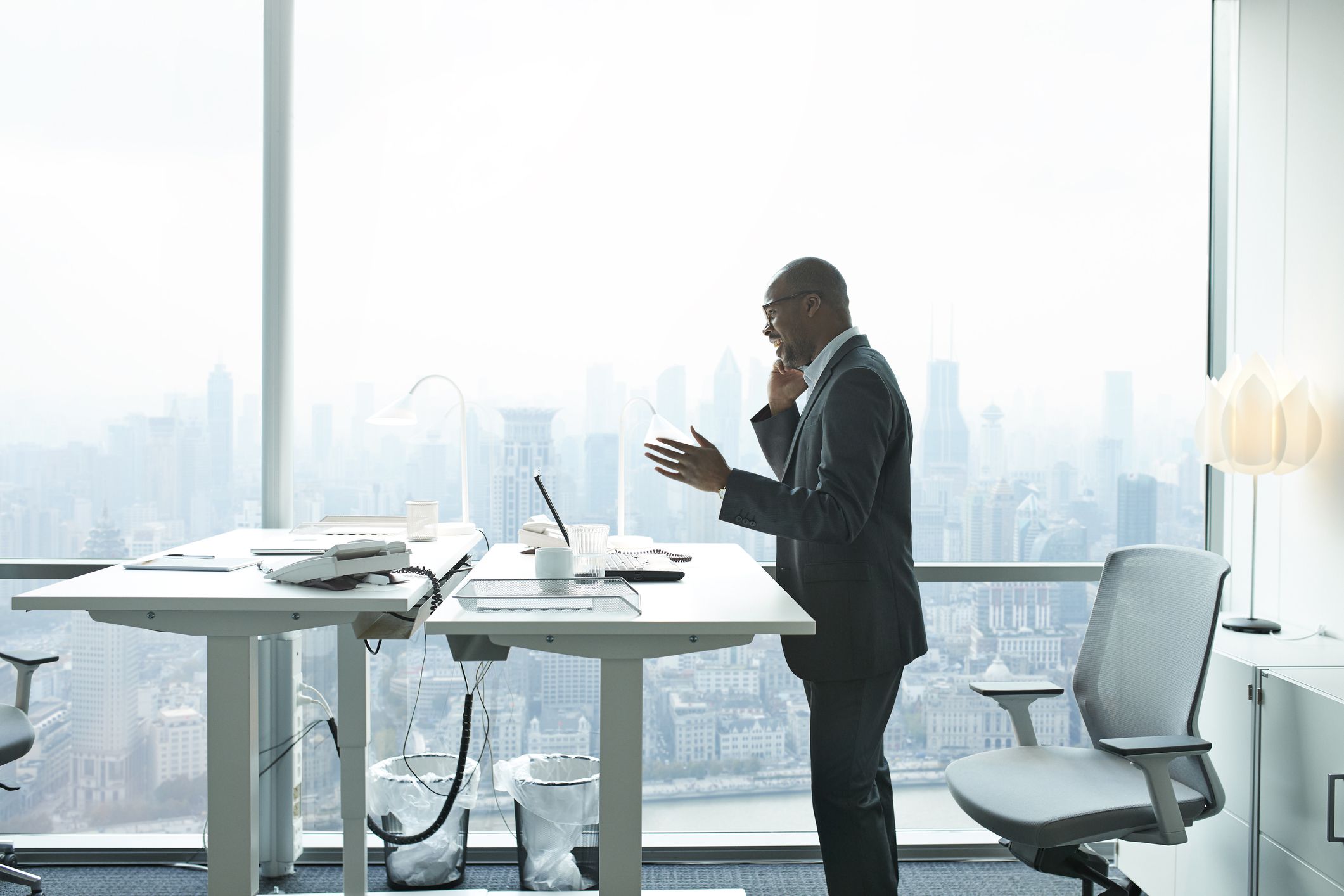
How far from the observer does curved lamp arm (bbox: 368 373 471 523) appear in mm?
2645

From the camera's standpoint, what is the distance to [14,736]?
87.9 inches

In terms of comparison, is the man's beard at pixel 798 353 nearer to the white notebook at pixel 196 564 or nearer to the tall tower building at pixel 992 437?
the tall tower building at pixel 992 437

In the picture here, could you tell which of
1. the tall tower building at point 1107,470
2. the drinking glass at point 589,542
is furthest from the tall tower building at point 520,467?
the tall tower building at point 1107,470

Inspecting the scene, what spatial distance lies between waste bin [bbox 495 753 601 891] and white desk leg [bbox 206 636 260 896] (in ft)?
2.44

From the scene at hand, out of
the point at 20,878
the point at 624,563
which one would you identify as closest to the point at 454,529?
the point at 624,563

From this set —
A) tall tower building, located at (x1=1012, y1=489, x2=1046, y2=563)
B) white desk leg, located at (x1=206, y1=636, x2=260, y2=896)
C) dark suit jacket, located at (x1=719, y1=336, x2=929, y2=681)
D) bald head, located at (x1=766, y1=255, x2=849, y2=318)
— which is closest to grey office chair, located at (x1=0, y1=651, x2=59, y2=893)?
white desk leg, located at (x1=206, y1=636, x2=260, y2=896)

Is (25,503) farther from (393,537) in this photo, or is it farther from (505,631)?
(505,631)

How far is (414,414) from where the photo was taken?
273 cm

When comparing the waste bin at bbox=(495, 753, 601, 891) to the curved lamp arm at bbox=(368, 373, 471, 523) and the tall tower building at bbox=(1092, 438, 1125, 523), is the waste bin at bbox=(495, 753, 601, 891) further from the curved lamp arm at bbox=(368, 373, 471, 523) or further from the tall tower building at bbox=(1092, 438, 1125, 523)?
the tall tower building at bbox=(1092, 438, 1125, 523)

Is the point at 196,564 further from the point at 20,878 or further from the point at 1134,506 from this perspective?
the point at 1134,506

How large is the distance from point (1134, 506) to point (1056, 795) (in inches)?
52.6

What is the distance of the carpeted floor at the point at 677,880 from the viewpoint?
2.67m

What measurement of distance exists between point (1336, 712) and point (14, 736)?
3090 millimetres

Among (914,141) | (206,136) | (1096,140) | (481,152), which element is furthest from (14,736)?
(1096,140)
